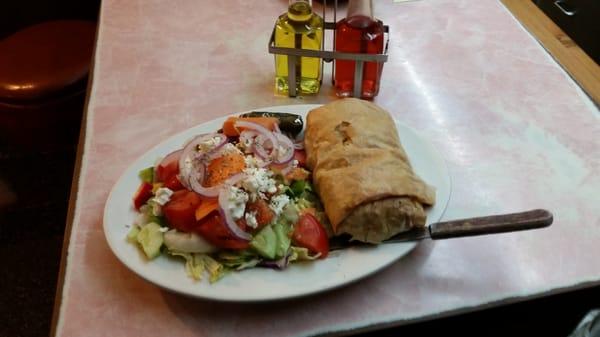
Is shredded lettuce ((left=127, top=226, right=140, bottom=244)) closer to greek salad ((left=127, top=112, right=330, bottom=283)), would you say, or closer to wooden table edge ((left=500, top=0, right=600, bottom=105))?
greek salad ((left=127, top=112, right=330, bottom=283))

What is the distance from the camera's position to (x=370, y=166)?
77 cm

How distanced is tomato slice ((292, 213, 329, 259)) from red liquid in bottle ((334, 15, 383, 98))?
1.34 ft

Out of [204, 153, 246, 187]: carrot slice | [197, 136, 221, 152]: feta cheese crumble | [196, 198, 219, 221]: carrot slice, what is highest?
[204, 153, 246, 187]: carrot slice

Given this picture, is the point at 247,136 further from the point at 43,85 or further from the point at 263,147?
the point at 43,85

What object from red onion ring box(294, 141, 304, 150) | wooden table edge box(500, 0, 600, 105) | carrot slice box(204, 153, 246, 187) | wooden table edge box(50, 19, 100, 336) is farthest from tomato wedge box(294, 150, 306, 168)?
wooden table edge box(500, 0, 600, 105)

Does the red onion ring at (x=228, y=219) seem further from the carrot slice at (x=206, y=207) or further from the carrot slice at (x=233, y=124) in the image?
the carrot slice at (x=233, y=124)

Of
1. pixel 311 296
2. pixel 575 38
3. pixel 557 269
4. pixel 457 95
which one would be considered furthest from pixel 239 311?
pixel 575 38

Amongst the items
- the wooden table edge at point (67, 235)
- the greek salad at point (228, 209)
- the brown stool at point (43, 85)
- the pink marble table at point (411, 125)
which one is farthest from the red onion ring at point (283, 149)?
the brown stool at point (43, 85)

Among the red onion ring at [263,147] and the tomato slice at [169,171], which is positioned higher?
the red onion ring at [263,147]

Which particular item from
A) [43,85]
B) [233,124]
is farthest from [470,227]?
[43,85]

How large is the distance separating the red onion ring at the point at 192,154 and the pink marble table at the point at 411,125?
15 centimetres

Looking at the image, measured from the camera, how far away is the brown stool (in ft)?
4.95

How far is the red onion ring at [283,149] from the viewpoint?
84cm

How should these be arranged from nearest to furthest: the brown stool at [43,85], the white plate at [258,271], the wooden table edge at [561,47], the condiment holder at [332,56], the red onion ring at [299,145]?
1. the white plate at [258,271]
2. the red onion ring at [299,145]
3. the condiment holder at [332,56]
4. the wooden table edge at [561,47]
5. the brown stool at [43,85]
